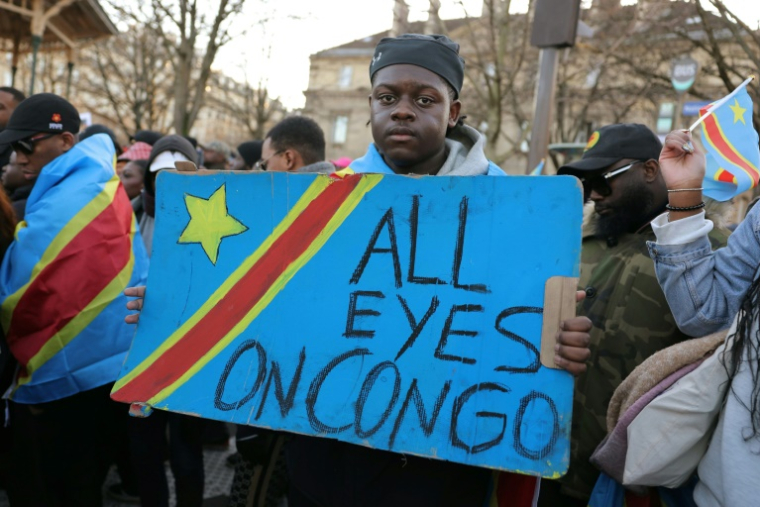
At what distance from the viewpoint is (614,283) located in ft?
7.52

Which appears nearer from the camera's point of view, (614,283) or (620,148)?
Result: (614,283)

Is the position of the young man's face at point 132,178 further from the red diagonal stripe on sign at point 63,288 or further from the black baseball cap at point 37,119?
the red diagonal stripe on sign at point 63,288

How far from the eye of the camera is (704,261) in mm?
1699

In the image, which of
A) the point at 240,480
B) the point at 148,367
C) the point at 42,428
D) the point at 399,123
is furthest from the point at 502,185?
the point at 42,428

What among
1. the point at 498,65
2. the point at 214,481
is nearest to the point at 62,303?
the point at 214,481

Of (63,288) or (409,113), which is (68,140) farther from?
(409,113)

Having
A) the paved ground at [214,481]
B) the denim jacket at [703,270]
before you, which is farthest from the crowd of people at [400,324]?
the paved ground at [214,481]

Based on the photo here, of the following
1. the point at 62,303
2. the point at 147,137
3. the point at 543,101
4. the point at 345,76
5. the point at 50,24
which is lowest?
the point at 62,303

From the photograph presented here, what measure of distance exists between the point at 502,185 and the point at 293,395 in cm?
76

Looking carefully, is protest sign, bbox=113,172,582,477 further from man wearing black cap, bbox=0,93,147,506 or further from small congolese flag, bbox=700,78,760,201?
man wearing black cap, bbox=0,93,147,506

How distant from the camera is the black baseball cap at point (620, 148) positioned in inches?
93.7

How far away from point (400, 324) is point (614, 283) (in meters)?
1.08

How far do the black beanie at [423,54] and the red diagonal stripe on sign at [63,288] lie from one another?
5.03 ft

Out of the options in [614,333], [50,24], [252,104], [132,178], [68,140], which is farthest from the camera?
[252,104]
